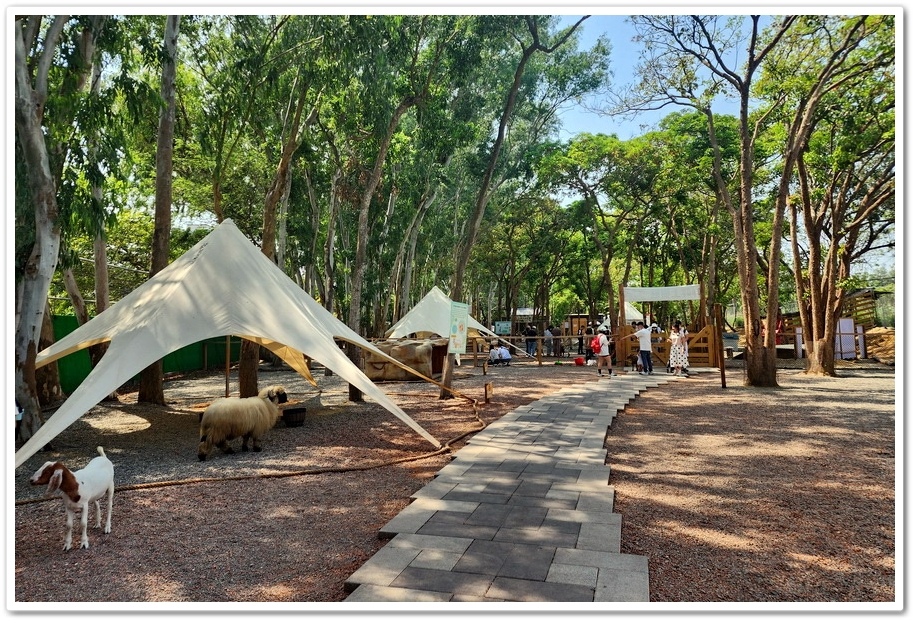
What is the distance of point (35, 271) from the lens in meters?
5.83

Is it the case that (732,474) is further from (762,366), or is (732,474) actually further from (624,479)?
(762,366)

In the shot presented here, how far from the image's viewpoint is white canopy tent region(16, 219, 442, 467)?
553cm

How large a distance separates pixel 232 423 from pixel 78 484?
110 inches

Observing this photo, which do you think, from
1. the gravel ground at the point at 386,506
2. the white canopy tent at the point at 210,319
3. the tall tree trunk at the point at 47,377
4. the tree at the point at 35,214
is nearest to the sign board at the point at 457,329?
the gravel ground at the point at 386,506

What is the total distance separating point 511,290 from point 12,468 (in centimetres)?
3228

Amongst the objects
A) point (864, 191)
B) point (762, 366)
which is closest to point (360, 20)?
point (762, 366)

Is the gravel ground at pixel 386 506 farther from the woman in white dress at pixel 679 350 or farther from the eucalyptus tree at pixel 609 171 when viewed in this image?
the eucalyptus tree at pixel 609 171

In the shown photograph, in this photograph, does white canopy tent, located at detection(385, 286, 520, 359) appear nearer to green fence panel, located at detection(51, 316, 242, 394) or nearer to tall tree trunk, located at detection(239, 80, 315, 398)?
green fence panel, located at detection(51, 316, 242, 394)

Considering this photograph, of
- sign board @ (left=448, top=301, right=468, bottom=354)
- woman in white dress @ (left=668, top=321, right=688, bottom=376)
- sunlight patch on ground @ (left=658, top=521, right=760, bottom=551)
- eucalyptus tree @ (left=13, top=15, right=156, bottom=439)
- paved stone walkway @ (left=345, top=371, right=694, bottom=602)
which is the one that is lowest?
sunlight patch on ground @ (left=658, top=521, right=760, bottom=551)

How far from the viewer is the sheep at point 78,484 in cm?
320

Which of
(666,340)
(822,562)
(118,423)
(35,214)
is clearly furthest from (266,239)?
(666,340)

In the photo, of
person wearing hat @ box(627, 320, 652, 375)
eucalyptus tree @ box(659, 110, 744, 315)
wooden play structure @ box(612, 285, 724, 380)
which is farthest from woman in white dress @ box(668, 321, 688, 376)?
eucalyptus tree @ box(659, 110, 744, 315)

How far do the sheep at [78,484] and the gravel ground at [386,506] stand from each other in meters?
0.18

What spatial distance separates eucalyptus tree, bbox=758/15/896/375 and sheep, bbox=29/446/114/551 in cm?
932
